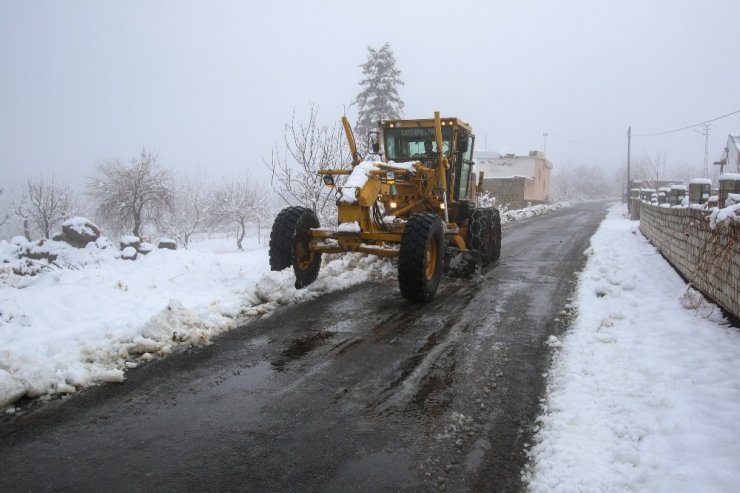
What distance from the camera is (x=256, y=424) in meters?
3.45

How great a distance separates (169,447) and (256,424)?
58cm

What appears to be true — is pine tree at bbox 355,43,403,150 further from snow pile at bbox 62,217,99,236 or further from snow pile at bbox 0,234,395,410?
snow pile at bbox 0,234,395,410

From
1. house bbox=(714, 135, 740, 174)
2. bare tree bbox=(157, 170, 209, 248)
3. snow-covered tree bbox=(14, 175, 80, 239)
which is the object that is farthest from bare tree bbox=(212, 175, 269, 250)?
house bbox=(714, 135, 740, 174)

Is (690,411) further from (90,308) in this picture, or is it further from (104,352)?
(90,308)

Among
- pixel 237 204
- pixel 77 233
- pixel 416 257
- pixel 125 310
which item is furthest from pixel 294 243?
pixel 237 204

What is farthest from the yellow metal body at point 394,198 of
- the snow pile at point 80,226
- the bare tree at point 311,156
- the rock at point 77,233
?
the snow pile at point 80,226

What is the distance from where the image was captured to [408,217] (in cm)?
824

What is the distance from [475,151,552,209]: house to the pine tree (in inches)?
536

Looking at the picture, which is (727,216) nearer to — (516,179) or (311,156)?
(311,156)

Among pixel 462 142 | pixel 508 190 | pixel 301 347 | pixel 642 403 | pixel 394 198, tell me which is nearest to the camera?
pixel 642 403

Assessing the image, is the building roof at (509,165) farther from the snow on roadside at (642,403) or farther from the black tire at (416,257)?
the snow on roadside at (642,403)

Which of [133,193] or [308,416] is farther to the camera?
[133,193]

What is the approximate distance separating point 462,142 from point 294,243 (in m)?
3.80

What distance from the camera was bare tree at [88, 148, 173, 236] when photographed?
1508 inches
